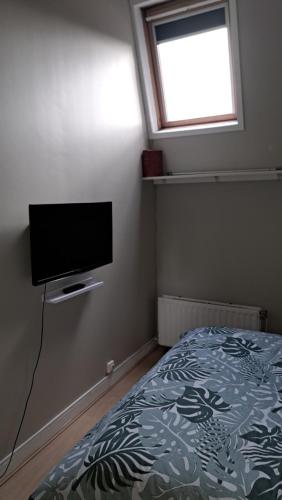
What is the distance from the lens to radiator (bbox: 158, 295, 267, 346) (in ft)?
9.98

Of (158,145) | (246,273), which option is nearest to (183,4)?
(158,145)

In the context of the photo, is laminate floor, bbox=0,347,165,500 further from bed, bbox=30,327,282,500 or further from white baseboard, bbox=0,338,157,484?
bed, bbox=30,327,282,500

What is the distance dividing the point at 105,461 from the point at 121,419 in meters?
0.25

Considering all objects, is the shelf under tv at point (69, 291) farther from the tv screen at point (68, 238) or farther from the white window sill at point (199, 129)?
the white window sill at point (199, 129)

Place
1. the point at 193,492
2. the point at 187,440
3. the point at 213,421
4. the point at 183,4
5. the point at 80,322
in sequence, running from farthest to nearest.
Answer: the point at 183,4 → the point at 80,322 → the point at 213,421 → the point at 187,440 → the point at 193,492

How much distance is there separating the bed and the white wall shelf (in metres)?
1.48

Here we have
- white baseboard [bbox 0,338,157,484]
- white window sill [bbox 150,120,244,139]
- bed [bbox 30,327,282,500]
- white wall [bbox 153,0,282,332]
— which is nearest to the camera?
bed [bbox 30,327,282,500]

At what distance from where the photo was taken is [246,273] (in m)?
3.12

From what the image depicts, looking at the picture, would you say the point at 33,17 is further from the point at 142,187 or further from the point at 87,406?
the point at 87,406

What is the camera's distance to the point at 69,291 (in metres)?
2.30

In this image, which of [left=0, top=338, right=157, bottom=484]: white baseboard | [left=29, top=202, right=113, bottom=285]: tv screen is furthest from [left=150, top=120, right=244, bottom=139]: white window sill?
[left=0, top=338, right=157, bottom=484]: white baseboard

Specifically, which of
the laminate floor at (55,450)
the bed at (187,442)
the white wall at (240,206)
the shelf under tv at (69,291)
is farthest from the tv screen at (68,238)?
the laminate floor at (55,450)

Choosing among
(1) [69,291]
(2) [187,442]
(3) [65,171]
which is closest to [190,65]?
(3) [65,171]

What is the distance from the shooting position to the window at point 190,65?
2.83 m
